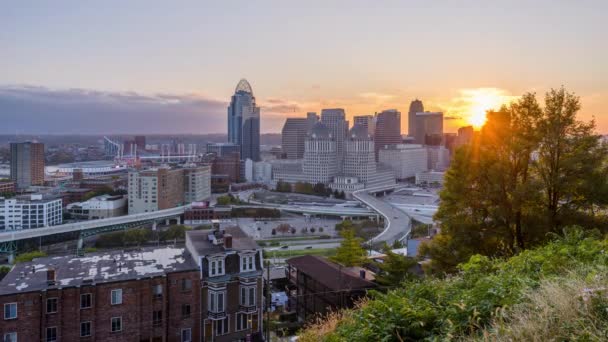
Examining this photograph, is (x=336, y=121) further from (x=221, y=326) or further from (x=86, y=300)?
(x=86, y=300)

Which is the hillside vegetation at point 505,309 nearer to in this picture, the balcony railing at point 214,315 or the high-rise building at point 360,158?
the balcony railing at point 214,315

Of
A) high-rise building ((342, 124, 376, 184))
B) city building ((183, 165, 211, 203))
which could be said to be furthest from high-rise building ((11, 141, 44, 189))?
high-rise building ((342, 124, 376, 184))

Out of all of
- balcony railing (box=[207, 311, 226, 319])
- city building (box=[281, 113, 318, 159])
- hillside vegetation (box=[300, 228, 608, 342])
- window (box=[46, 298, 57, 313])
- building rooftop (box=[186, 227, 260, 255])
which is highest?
city building (box=[281, 113, 318, 159])

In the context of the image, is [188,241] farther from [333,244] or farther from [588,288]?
[333,244]

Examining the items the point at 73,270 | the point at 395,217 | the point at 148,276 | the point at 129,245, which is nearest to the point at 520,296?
the point at 148,276

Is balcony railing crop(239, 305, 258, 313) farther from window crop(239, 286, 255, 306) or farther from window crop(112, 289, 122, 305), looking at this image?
window crop(112, 289, 122, 305)

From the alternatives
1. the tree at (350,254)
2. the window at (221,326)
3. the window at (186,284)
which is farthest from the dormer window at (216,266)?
the tree at (350,254)

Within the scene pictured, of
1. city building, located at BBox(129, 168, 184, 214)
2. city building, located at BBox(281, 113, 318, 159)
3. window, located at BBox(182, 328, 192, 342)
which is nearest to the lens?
window, located at BBox(182, 328, 192, 342)
